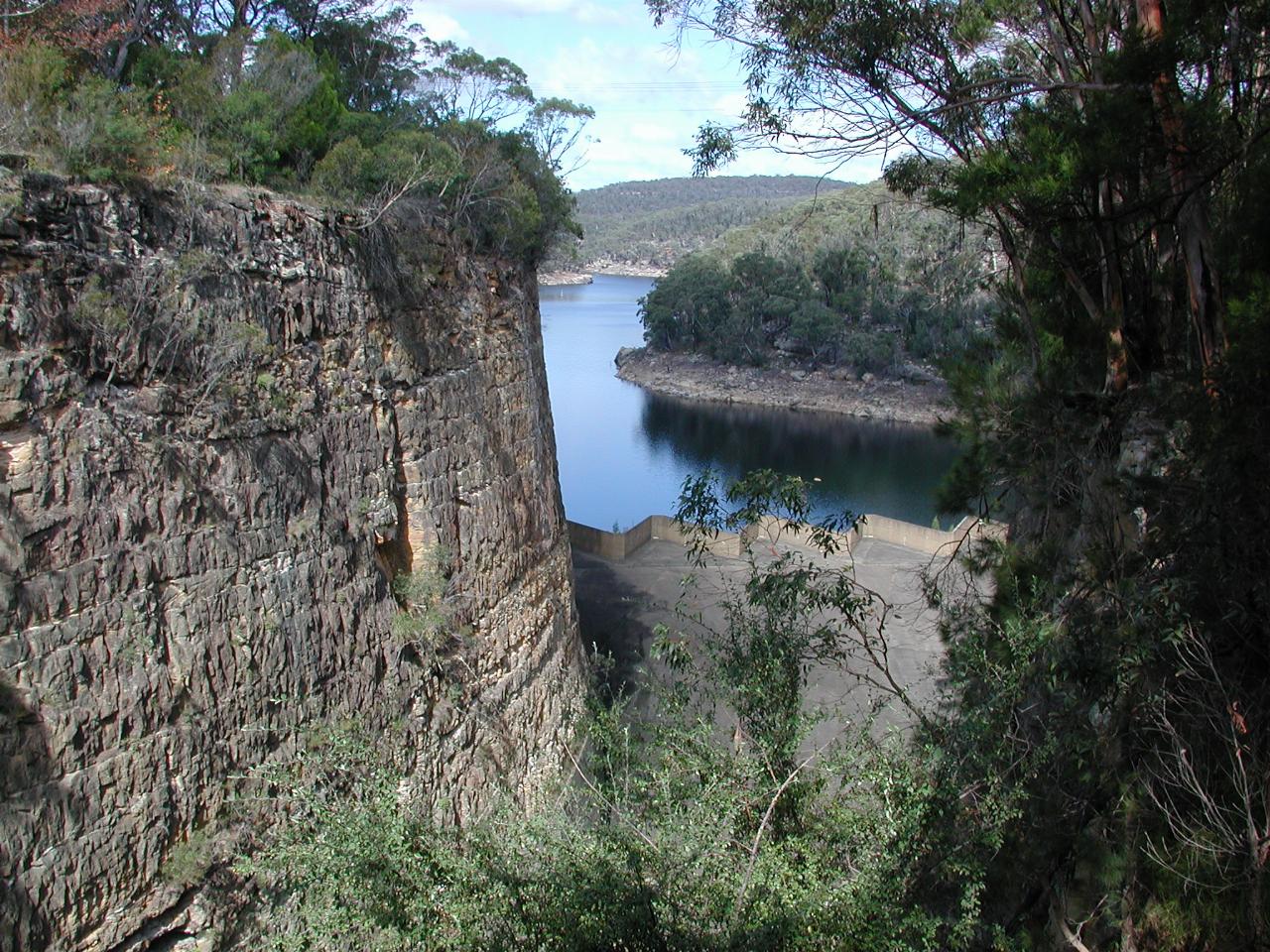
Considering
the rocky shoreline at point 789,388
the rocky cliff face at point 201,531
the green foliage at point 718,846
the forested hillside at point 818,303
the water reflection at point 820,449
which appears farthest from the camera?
the forested hillside at point 818,303

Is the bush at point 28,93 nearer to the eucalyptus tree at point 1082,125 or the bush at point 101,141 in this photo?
the bush at point 101,141

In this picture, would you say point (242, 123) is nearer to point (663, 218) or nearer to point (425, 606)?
point (425, 606)

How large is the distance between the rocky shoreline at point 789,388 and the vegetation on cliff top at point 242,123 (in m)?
28.6

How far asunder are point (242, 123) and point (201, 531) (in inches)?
147

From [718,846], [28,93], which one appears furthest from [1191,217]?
[28,93]

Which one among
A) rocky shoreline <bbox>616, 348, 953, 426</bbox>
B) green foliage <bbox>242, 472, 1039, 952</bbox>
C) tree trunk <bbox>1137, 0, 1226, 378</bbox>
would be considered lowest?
rocky shoreline <bbox>616, 348, 953, 426</bbox>

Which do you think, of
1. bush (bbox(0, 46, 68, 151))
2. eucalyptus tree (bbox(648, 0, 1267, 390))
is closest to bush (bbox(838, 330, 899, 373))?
eucalyptus tree (bbox(648, 0, 1267, 390))

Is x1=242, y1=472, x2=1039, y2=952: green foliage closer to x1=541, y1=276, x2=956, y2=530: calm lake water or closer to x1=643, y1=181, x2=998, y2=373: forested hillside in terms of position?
x1=541, y1=276, x2=956, y2=530: calm lake water

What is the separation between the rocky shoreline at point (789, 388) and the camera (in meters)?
38.4

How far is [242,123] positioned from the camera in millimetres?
7410

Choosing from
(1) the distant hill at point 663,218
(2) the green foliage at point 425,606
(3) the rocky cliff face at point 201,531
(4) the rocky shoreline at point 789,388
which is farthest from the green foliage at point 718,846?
(1) the distant hill at point 663,218

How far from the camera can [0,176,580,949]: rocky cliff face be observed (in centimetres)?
469

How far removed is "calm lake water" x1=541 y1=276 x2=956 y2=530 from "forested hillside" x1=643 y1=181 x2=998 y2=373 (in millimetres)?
4358

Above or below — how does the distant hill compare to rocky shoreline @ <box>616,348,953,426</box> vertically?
above
